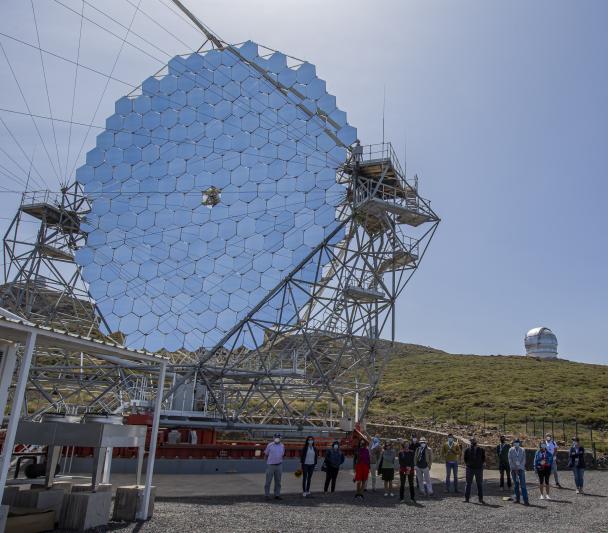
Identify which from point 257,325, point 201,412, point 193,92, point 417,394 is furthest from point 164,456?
point 417,394

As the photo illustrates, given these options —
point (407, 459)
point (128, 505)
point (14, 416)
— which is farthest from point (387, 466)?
point (14, 416)

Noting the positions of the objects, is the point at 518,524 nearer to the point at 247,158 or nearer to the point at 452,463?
the point at 452,463

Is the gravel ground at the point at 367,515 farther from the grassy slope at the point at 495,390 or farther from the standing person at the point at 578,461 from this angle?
the grassy slope at the point at 495,390

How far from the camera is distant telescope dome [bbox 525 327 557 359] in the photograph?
80.3 m

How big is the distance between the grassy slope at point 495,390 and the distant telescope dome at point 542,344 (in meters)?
4.30

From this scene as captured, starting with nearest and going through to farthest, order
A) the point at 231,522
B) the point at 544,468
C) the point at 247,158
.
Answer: the point at 231,522 < the point at 544,468 < the point at 247,158

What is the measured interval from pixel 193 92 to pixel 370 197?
32.2ft

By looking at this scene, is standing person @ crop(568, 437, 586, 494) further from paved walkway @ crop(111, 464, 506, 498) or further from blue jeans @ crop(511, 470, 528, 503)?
paved walkway @ crop(111, 464, 506, 498)

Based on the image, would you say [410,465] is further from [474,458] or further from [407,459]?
[474,458]

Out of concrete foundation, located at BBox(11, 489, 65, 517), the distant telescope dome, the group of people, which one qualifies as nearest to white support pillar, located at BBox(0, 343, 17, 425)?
concrete foundation, located at BBox(11, 489, 65, 517)

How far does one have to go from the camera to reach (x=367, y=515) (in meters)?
12.5

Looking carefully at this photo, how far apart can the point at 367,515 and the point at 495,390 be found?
45665 millimetres

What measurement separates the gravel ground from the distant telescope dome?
68.3 meters

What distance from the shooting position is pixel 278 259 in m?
24.6
